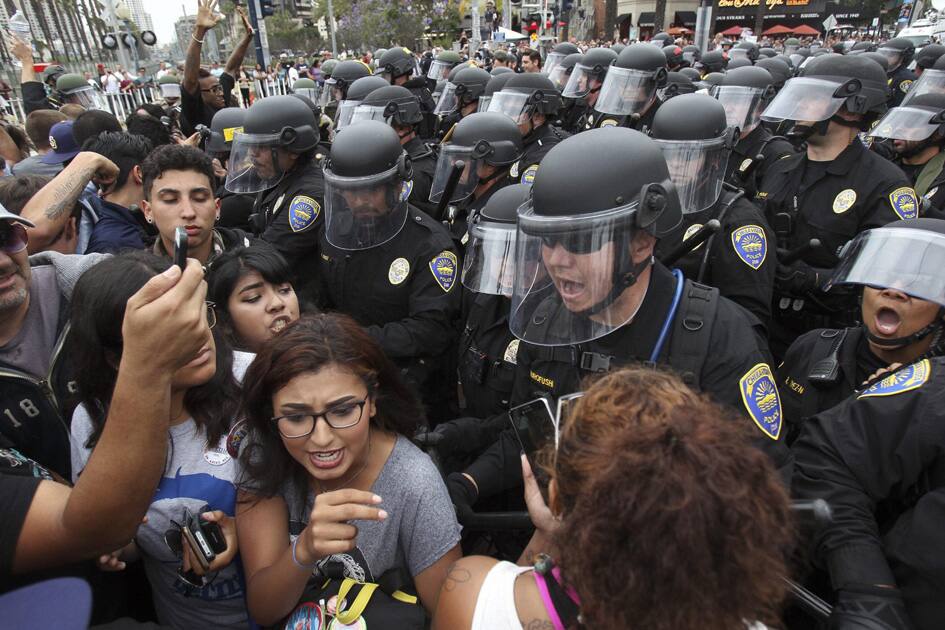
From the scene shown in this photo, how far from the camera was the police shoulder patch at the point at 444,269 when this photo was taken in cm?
316

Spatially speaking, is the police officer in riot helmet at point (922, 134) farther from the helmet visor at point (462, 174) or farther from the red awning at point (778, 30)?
the red awning at point (778, 30)

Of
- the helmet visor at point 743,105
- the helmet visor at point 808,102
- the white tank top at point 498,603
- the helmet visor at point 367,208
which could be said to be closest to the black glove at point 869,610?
the white tank top at point 498,603

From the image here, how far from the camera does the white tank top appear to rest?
45.3 inches

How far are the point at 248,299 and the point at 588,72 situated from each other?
20.1 ft

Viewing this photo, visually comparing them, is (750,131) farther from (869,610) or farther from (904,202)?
(869,610)

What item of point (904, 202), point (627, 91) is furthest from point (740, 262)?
point (627, 91)

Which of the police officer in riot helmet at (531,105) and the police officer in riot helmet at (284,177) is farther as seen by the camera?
the police officer in riot helmet at (531,105)

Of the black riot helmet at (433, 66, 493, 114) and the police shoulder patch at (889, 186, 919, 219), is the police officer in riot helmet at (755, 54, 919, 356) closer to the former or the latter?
the police shoulder patch at (889, 186, 919, 219)

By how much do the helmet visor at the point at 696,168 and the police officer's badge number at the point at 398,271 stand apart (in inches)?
60.0

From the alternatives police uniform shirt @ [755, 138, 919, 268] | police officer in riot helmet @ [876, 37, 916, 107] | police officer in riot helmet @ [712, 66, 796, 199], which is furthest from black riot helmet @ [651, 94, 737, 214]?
police officer in riot helmet @ [876, 37, 916, 107]

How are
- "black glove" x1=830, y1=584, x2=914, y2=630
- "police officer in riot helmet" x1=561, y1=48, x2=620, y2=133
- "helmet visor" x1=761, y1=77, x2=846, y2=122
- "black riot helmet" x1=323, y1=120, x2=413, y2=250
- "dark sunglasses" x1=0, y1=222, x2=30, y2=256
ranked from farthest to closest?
"police officer in riot helmet" x1=561, y1=48, x2=620, y2=133, "helmet visor" x1=761, y1=77, x2=846, y2=122, "black riot helmet" x1=323, y1=120, x2=413, y2=250, "dark sunglasses" x1=0, y1=222, x2=30, y2=256, "black glove" x1=830, y1=584, x2=914, y2=630

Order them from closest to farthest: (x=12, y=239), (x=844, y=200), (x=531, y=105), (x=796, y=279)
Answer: (x=12, y=239), (x=796, y=279), (x=844, y=200), (x=531, y=105)

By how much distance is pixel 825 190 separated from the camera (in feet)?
12.3

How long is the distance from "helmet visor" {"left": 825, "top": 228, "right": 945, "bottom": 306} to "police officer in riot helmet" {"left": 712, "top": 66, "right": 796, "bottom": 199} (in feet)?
9.22
